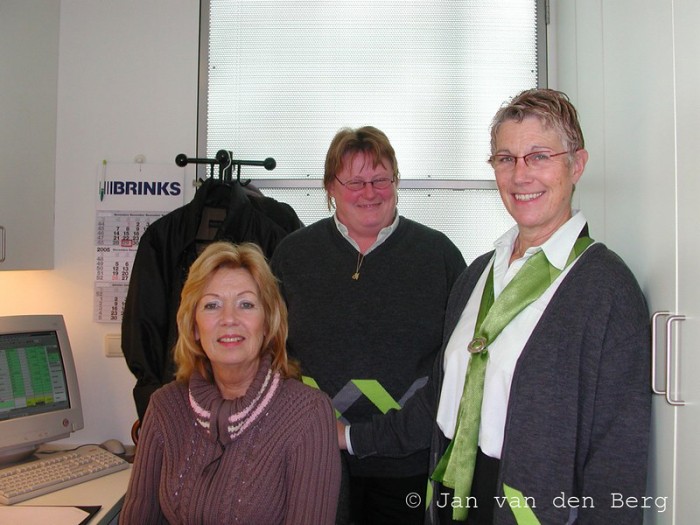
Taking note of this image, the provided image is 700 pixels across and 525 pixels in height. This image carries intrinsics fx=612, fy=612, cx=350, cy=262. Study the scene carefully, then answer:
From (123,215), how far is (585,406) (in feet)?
6.80

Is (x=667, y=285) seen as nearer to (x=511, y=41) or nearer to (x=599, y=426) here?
(x=599, y=426)

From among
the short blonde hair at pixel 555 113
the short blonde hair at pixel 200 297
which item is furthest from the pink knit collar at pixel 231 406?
the short blonde hair at pixel 555 113

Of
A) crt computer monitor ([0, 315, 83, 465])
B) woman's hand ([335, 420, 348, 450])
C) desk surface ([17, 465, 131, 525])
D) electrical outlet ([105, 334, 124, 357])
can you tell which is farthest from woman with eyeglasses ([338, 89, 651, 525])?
electrical outlet ([105, 334, 124, 357])

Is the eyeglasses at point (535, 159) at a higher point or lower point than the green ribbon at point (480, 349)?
higher

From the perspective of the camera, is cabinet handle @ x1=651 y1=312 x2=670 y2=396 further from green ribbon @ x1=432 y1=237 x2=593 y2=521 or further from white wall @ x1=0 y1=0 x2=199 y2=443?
white wall @ x1=0 y1=0 x2=199 y2=443

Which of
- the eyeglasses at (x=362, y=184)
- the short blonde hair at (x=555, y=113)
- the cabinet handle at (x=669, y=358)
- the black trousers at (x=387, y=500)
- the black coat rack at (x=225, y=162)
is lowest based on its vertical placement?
the black trousers at (x=387, y=500)

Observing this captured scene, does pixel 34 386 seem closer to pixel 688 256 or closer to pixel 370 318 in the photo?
Answer: pixel 370 318

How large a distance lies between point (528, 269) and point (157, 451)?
1.09m

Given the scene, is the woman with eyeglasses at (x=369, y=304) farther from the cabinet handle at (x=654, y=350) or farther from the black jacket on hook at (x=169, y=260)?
the cabinet handle at (x=654, y=350)

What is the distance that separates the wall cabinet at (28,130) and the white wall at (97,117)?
0.21 feet

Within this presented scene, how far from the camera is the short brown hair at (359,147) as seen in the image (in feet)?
6.50

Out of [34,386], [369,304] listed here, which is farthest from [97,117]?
[369,304]

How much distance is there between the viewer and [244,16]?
269 centimetres

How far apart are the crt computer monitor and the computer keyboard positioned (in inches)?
3.5
